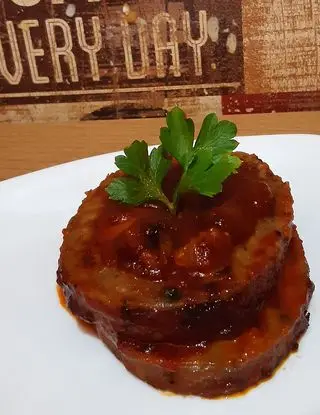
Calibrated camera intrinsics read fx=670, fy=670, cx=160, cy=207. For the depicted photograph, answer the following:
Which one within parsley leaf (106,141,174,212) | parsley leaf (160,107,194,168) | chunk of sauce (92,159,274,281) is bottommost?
chunk of sauce (92,159,274,281)

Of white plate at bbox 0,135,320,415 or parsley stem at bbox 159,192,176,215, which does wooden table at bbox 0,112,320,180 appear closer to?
white plate at bbox 0,135,320,415

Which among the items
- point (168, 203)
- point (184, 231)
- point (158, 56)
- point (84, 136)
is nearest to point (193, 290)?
point (184, 231)

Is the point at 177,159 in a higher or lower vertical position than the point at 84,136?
higher

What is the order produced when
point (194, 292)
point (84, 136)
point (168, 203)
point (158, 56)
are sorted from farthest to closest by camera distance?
point (158, 56) → point (84, 136) → point (168, 203) → point (194, 292)

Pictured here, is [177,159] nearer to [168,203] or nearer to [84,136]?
[168,203]

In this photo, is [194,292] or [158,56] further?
[158,56]

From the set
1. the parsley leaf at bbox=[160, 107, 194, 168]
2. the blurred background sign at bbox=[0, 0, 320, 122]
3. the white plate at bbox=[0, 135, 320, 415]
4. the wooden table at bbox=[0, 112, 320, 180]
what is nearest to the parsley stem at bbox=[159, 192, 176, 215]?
the parsley leaf at bbox=[160, 107, 194, 168]

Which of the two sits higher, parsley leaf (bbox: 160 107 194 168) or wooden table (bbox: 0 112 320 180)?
parsley leaf (bbox: 160 107 194 168)

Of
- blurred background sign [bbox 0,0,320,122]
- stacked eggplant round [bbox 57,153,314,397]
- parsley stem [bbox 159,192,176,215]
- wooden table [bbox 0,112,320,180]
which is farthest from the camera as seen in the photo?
blurred background sign [bbox 0,0,320,122]
